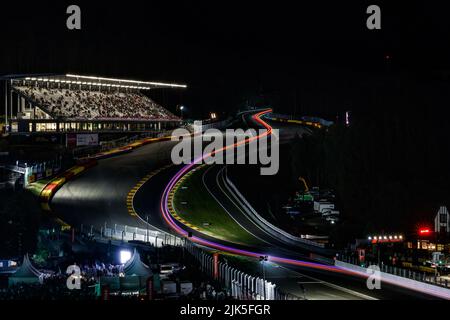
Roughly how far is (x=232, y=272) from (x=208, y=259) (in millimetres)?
3049

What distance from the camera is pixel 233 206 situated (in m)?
46.2

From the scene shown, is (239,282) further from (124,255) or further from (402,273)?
(402,273)

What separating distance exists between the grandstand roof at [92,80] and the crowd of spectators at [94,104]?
1.26 m

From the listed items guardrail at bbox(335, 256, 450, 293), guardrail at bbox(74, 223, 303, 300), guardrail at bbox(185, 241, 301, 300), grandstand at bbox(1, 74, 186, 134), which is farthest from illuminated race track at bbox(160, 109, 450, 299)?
grandstand at bbox(1, 74, 186, 134)

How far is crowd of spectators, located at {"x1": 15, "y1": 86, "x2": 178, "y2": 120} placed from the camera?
7750 centimetres

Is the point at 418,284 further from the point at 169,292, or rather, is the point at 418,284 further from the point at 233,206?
the point at 233,206

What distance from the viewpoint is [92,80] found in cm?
8750

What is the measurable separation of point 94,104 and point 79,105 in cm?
336

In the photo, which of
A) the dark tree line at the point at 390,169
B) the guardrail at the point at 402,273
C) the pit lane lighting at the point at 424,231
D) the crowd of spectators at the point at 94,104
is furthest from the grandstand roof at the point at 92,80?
the guardrail at the point at 402,273

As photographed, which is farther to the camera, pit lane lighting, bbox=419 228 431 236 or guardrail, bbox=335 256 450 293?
pit lane lighting, bbox=419 228 431 236

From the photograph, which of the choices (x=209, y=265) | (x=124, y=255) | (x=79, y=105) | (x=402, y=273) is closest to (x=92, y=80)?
(x=79, y=105)

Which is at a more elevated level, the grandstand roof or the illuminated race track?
the grandstand roof

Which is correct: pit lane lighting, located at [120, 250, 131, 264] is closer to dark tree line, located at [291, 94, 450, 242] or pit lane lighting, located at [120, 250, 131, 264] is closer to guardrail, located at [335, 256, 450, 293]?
guardrail, located at [335, 256, 450, 293]
